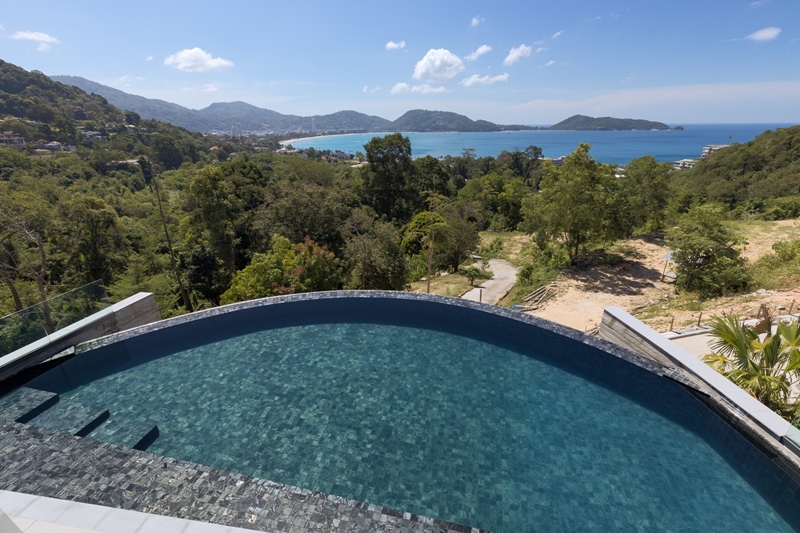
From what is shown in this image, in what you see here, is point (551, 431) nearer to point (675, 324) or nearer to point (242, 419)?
point (242, 419)

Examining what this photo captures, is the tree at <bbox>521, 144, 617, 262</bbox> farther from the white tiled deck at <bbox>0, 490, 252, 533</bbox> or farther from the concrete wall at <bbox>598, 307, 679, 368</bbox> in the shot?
the white tiled deck at <bbox>0, 490, 252, 533</bbox>

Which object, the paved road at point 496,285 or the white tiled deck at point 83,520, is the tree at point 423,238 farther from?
the white tiled deck at point 83,520

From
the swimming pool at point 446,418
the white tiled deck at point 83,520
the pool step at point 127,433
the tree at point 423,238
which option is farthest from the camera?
the tree at point 423,238

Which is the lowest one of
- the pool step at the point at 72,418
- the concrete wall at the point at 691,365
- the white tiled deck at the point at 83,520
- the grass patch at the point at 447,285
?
the grass patch at the point at 447,285

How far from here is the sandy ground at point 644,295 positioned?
9.53 metres

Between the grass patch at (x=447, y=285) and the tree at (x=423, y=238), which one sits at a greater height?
the tree at (x=423, y=238)

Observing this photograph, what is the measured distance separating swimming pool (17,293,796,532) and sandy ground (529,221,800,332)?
3915mm

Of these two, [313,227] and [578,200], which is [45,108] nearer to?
[313,227]

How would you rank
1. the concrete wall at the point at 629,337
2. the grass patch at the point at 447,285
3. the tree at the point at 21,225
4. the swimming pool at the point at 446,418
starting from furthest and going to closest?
the grass patch at the point at 447,285 < the tree at the point at 21,225 < the concrete wall at the point at 629,337 < the swimming pool at the point at 446,418

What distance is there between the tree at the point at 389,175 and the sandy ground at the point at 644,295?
1841 centimetres

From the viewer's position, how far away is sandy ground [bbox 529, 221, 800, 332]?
9.53 m

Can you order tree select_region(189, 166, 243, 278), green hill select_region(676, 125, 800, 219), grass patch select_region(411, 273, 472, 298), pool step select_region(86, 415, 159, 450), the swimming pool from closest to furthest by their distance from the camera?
the swimming pool, pool step select_region(86, 415, 159, 450), grass patch select_region(411, 273, 472, 298), tree select_region(189, 166, 243, 278), green hill select_region(676, 125, 800, 219)

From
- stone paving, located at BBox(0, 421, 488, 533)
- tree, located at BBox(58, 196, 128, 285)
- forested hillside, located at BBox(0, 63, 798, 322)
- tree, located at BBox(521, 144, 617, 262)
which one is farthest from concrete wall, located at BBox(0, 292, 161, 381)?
tree, located at BBox(521, 144, 617, 262)

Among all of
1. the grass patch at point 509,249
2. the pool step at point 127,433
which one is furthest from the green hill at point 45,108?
the pool step at point 127,433
